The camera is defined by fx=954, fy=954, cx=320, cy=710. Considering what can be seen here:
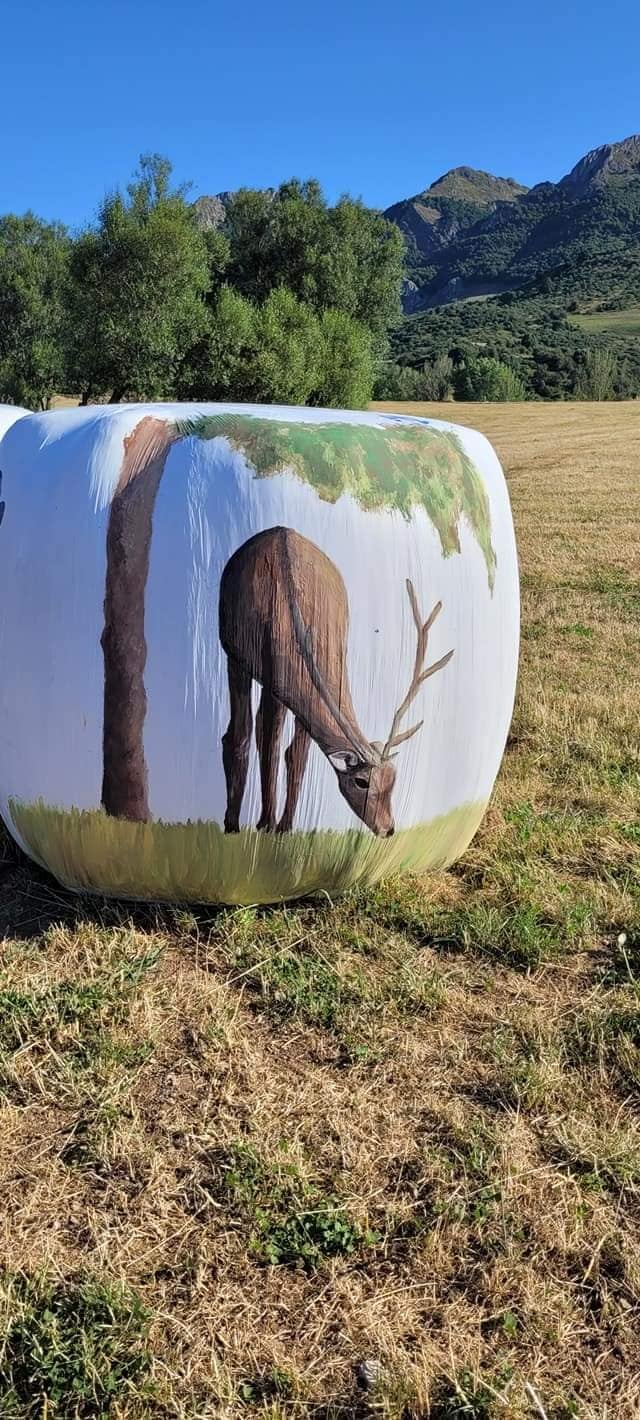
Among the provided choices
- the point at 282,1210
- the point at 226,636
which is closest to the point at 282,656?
the point at 226,636

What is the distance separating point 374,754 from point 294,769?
0.32 m

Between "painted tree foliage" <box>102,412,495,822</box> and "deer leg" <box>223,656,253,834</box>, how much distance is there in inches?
12.3

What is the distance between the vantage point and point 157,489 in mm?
3496

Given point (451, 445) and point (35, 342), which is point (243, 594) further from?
point (35, 342)

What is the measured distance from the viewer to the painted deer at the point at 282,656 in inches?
137

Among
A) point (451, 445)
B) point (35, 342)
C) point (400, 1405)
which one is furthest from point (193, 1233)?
point (35, 342)

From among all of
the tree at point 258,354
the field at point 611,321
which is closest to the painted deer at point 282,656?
the tree at point 258,354

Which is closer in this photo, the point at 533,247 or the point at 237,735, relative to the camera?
the point at 237,735

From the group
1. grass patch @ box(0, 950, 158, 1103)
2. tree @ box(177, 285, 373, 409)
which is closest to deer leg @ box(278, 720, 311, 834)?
grass patch @ box(0, 950, 158, 1103)

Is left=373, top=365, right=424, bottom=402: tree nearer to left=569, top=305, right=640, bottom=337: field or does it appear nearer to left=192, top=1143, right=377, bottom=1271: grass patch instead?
left=569, top=305, right=640, bottom=337: field

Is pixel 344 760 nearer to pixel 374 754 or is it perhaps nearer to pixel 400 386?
pixel 374 754

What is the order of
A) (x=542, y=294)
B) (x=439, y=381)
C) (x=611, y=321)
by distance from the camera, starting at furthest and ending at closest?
(x=542, y=294)
(x=611, y=321)
(x=439, y=381)

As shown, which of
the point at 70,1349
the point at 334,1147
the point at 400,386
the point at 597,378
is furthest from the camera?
A: the point at 597,378

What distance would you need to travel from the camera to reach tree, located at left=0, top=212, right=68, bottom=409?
1462 inches
